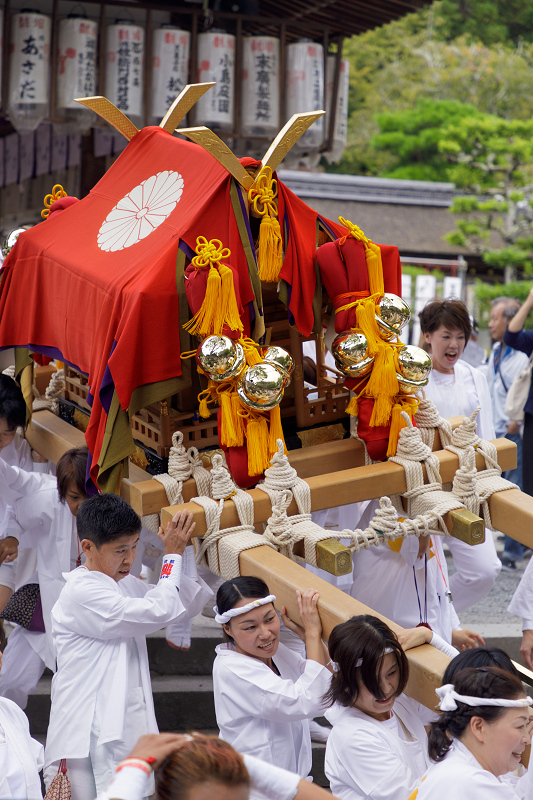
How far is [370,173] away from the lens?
2280 cm

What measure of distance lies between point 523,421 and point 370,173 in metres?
18.0

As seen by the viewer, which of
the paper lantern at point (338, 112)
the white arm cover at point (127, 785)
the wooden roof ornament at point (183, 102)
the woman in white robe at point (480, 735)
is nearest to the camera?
the white arm cover at point (127, 785)

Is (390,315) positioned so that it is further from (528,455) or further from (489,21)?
(489,21)

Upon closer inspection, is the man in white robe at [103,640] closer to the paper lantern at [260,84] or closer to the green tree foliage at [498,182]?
the paper lantern at [260,84]

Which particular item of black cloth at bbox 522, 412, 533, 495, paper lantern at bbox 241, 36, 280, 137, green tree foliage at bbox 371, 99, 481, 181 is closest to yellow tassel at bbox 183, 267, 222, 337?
black cloth at bbox 522, 412, 533, 495

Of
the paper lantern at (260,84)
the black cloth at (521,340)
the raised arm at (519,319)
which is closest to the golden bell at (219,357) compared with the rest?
the raised arm at (519,319)

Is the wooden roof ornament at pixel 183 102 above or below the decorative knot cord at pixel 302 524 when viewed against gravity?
above

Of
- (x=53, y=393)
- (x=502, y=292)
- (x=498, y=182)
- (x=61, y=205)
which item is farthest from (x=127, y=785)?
(x=498, y=182)

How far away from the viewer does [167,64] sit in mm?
7527

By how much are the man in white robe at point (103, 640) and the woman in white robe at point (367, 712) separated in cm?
70

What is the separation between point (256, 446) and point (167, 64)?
18.2 feet

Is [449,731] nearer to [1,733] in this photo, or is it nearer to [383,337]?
[1,733]

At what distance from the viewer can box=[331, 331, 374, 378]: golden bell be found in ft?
10.2

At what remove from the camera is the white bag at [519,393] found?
5625 mm
